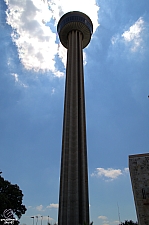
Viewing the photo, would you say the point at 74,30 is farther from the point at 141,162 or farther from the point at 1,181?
the point at 141,162

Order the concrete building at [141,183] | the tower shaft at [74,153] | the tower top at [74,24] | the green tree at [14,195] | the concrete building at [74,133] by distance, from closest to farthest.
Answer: the concrete building at [141,183] < the tower shaft at [74,153] < the concrete building at [74,133] < the green tree at [14,195] < the tower top at [74,24]

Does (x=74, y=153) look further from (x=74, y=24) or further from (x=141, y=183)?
(x=74, y=24)

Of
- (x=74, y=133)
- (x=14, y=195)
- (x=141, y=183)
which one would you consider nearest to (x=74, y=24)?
(x=74, y=133)

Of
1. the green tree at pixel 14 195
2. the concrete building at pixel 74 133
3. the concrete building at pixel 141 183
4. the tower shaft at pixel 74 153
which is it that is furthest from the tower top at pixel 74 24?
the concrete building at pixel 141 183

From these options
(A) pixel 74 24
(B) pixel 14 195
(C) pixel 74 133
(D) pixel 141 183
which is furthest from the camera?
(A) pixel 74 24

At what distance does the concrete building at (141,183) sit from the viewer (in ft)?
50.8

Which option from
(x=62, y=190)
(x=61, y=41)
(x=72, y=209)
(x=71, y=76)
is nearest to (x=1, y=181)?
(x=62, y=190)

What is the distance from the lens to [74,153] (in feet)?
128

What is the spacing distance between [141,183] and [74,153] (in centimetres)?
2335

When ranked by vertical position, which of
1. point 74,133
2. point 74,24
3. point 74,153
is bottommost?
point 74,153

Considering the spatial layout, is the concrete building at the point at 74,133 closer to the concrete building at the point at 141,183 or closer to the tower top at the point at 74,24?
the tower top at the point at 74,24

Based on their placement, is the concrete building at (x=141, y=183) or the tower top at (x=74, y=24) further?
the tower top at (x=74, y=24)

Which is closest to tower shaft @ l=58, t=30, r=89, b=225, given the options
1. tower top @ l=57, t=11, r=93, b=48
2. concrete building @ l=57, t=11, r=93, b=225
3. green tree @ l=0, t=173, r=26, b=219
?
concrete building @ l=57, t=11, r=93, b=225

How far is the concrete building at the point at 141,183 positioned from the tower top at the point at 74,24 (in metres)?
47.3
